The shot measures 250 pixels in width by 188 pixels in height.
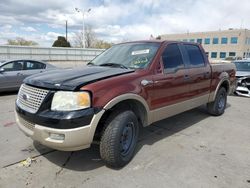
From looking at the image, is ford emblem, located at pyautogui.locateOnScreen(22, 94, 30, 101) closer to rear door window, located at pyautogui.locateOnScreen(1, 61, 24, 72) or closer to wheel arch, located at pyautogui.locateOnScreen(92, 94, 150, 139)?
wheel arch, located at pyautogui.locateOnScreen(92, 94, 150, 139)

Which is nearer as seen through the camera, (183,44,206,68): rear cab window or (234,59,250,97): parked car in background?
(183,44,206,68): rear cab window

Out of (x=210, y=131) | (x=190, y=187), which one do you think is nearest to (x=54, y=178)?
(x=190, y=187)

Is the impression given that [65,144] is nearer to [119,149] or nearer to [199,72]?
[119,149]

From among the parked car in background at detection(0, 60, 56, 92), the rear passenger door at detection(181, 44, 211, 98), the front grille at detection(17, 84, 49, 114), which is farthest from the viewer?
the parked car in background at detection(0, 60, 56, 92)

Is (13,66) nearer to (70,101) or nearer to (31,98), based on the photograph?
(31,98)

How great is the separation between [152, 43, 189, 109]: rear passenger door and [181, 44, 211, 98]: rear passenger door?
214 millimetres

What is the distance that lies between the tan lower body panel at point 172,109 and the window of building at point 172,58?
69cm

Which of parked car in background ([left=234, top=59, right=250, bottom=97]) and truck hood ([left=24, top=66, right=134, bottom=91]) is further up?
truck hood ([left=24, top=66, right=134, bottom=91])

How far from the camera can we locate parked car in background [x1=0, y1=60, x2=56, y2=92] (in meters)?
8.64

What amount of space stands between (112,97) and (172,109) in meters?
1.64

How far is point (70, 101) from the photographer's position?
2934 millimetres

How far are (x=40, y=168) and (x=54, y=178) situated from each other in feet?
1.25

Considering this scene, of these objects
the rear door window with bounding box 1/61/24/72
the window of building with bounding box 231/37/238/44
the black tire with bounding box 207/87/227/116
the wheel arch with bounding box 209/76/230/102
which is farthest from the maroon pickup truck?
the window of building with bounding box 231/37/238/44

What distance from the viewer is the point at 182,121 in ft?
19.1
